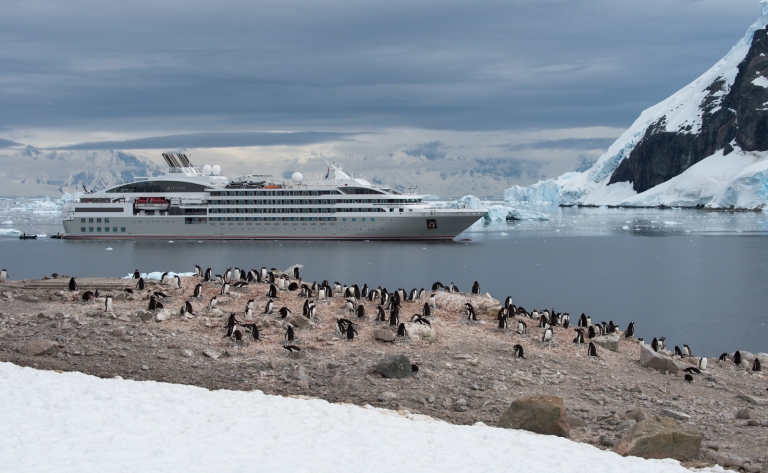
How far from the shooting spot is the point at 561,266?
4234 cm

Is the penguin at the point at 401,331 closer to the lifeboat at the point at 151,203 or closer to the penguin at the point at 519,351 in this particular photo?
the penguin at the point at 519,351

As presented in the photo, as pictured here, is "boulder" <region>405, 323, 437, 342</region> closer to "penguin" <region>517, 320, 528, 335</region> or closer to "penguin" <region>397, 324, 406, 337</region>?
"penguin" <region>397, 324, 406, 337</region>

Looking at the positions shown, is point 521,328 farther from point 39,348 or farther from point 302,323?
point 39,348

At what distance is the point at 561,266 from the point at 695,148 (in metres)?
146

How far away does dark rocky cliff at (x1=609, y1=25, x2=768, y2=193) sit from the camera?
493 ft

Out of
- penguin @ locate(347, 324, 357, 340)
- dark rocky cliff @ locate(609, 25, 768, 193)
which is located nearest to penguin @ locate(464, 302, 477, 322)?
penguin @ locate(347, 324, 357, 340)

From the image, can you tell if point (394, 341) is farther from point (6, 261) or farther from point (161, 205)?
point (161, 205)

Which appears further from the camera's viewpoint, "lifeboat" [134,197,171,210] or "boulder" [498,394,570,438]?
"lifeboat" [134,197,171,210]

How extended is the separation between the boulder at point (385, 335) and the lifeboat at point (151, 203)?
179ft

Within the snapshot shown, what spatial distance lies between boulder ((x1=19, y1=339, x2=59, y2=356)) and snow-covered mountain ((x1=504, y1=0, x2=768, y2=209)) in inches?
4892

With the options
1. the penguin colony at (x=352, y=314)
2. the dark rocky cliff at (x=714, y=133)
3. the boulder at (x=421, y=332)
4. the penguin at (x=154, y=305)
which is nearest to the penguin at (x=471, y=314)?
the penguin colony at (x=352, y=314)

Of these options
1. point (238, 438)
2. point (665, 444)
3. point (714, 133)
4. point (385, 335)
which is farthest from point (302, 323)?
point (714, 133)

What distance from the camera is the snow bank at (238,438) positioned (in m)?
8.23

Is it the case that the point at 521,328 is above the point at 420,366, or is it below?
above
